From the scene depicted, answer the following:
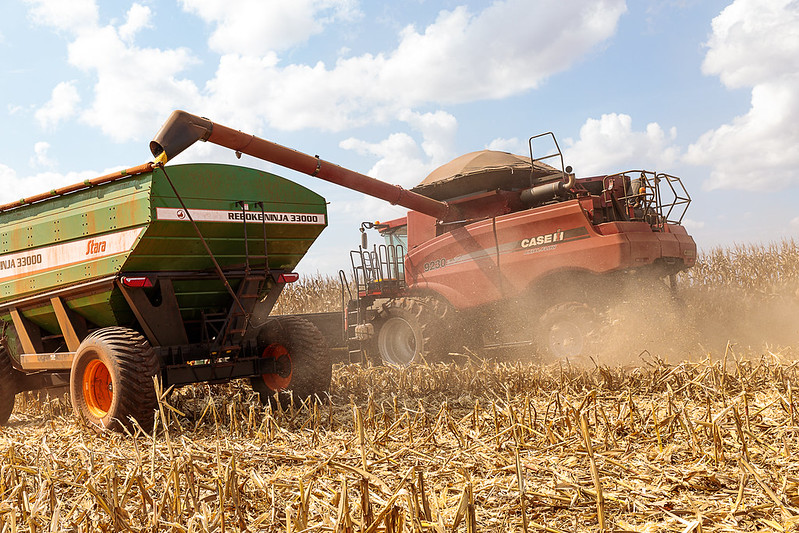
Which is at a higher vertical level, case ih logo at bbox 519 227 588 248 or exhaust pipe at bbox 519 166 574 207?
exhaust pipe at bbox 519 166 574 207

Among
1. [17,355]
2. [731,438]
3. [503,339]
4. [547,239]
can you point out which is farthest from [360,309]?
[731,438]

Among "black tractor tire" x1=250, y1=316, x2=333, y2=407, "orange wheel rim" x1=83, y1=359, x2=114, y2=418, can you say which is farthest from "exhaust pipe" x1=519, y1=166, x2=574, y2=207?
"orange wheel rim" x1=83, y1=359, x2=114, y2=418

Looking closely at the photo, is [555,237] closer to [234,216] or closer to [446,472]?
[234,216]

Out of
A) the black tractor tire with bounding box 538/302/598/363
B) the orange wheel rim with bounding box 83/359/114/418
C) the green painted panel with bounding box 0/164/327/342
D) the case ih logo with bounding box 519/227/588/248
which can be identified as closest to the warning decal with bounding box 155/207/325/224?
the green painted panel with bounding box 0/164/327/342

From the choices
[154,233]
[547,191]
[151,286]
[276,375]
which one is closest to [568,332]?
[547,191]

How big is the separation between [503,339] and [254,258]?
4109mm

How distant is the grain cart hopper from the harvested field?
1.89ft

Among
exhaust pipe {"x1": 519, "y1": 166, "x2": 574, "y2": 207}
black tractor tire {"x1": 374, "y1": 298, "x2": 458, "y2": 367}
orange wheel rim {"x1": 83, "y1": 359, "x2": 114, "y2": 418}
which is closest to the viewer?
orange wheel rim {"x1": 83, "y1": 359, "x2": 114, "y2": 418}

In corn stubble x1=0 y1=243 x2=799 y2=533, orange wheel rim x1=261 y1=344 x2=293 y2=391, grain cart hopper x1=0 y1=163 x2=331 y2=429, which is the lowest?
corn stubble x1=0 y1=243 x2=799 y2=533

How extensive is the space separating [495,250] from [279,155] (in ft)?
10.5

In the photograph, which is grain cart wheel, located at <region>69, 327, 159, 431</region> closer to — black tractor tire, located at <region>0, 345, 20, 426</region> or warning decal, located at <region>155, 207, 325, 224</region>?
warning decal, located at <region>155, 207, 325, 224</region>

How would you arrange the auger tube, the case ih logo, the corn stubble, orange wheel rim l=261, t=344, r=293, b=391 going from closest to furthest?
the corn stubble
orange wheel rim l=261, t=344, r=293, b=391
the auger tube
the case ih logo

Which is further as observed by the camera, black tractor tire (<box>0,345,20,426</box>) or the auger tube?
the auger tube

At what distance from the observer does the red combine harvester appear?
8141mm
